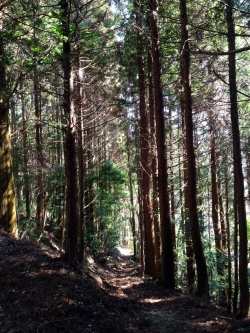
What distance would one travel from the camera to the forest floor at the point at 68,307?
4879mm

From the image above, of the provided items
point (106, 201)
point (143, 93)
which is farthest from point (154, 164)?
point (106, 201)

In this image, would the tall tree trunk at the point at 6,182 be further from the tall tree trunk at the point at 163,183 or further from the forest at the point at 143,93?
the tall tree trunk at the point at 163,183

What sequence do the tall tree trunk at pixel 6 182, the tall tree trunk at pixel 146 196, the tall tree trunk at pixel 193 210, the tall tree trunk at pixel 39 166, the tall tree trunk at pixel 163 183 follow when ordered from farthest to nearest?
1. the tall tree trunk at pixel 39 166
2. the tall tree trunk at pixel 146 196
3. the tall tree trunk at pixel 163 183
4. the tall tree trunk at pixel 6 182
5. the tall tree trunk at pixel 193 210

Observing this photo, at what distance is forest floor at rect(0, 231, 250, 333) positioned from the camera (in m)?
4.88

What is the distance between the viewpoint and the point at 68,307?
525cm

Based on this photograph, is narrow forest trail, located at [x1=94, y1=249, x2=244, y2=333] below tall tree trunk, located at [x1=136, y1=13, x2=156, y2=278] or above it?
below

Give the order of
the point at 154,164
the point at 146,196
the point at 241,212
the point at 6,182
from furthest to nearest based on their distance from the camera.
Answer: the point at 146,196, the point at 154,164, the point at 6,182, the point at 241,212

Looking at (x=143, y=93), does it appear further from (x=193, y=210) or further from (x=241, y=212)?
(x=241, y=212)

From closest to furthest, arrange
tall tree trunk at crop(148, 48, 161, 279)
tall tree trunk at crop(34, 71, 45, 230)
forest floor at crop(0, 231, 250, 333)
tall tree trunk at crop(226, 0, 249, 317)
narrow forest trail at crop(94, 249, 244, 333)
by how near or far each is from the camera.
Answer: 1. forest floor at crop(0, 231, 250, 333)
2. narrow forest trail at crop(94, 249, 244, 333)
3. tall tree trunk at crop(226, 0, 249, 317)
4. tall tree trunk at crop(148, 48, 161, 279)
5. tall tree trunk at crop(34, 71, 45, 230)

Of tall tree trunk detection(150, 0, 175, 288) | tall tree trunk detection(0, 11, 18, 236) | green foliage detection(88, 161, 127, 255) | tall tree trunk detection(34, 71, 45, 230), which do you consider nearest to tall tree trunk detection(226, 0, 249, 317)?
tall tree trunk detection(150, 0, 175, 288)

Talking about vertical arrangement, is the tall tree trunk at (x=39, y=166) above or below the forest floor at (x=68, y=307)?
above

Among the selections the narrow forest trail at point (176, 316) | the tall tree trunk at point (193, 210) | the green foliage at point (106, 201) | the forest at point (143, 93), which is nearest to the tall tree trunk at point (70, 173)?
the forest at point (143, 93)

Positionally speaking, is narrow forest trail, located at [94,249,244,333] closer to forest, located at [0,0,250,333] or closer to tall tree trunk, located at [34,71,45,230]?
forest, located at [0,0,250,333]

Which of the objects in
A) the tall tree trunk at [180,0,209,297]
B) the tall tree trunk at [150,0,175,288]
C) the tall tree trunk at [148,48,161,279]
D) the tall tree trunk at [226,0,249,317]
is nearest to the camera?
the tall tree trunk at [226,0,249,317]
